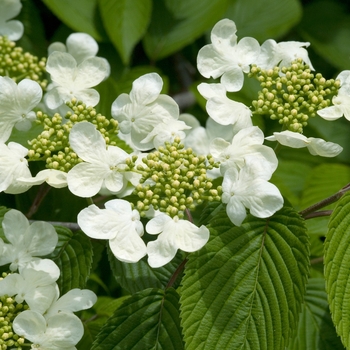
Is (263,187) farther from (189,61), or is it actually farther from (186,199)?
(189,61)

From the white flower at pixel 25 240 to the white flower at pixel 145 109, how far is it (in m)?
0.20

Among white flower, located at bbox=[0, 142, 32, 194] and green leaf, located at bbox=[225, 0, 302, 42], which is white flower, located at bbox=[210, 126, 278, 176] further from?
green leaf, located at bbox=[225, 0, 302, 42]

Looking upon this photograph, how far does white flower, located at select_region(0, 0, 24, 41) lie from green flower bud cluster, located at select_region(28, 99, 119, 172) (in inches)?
15.5

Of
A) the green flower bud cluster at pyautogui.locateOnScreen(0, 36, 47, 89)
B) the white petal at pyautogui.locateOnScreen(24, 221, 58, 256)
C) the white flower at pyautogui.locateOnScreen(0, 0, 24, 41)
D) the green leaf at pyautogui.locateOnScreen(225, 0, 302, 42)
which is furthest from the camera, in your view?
the green leaf at pyautogui.locateOnScreen(225, 0, 302, 42)

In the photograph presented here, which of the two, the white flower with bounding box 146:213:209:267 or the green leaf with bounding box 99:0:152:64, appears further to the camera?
the green leaf with bounding box 99:0:152:64

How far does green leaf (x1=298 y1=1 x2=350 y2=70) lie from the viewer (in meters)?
1.90

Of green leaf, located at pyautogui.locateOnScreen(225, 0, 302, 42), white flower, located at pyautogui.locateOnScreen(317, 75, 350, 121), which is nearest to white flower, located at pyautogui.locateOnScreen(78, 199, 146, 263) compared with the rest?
white flower, located at pyautogui.locateOnScreen(317, 75, 350, 121)

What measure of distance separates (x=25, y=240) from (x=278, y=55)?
48cm

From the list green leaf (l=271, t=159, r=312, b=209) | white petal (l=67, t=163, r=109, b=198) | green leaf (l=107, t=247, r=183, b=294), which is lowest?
green leaf (l=271, t=159, r=312, b=209)

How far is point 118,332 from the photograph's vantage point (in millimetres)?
808

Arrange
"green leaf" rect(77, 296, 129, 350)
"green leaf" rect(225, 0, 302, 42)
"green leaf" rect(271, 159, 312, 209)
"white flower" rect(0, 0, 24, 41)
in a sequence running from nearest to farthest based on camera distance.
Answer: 1. "green leaf" rect(77, 296, 129, 350)
2. "white flower" rect(0, 0, 24, 41)
3. "green leaf" rect(271, 159, 312, 209)
4. "green leaf" rect(225, 0, 302, 42)

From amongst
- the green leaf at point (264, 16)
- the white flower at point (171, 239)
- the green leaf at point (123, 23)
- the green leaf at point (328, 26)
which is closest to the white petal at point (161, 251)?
the white flower at point (171, 239)

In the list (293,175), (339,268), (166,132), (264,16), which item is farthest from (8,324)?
(264,16)

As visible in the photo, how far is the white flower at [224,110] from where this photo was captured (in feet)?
2.80
